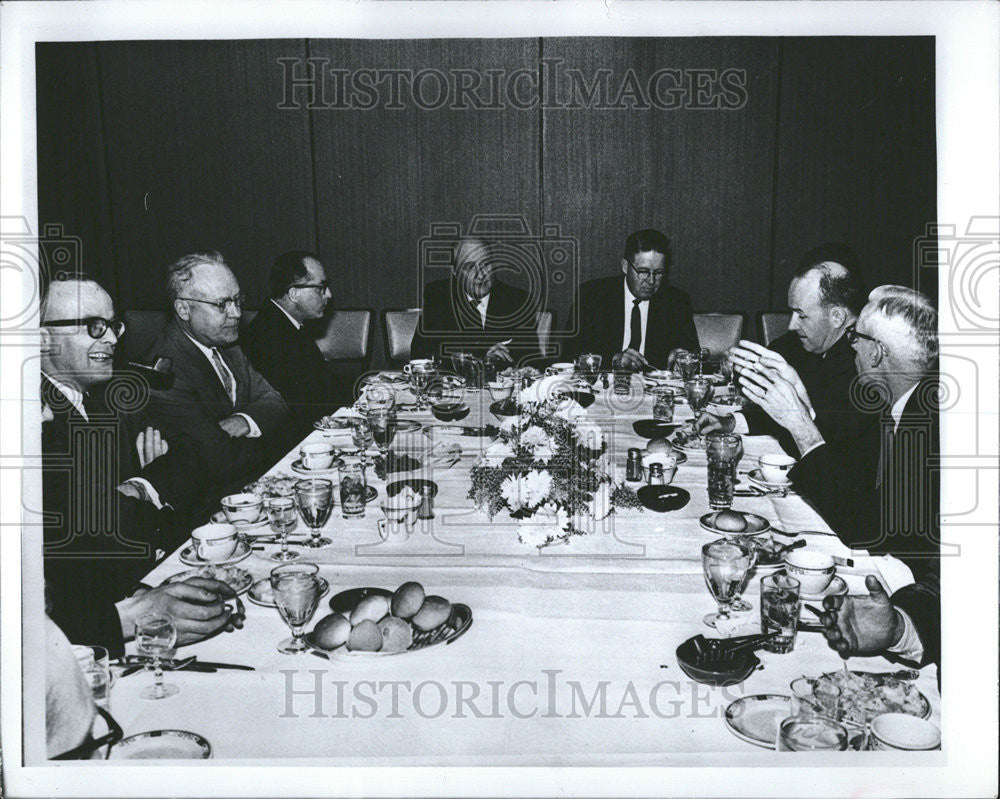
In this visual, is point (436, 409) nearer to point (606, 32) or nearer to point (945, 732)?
point (606, 32)

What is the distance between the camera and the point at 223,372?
1.94 m

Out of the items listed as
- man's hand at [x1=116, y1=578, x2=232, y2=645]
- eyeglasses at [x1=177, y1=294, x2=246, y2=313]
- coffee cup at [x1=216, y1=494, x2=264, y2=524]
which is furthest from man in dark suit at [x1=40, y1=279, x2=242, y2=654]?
eyeglasses at [x1=177, y1=294, x2=246, y2=313]

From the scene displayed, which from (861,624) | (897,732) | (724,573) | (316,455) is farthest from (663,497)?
(316,455)

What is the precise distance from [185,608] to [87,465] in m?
0.61

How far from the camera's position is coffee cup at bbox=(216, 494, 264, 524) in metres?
1.48

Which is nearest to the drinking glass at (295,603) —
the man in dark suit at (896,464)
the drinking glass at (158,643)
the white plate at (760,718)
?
the drinking glass at (158,643)

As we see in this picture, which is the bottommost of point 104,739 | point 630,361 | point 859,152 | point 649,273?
point 104,739

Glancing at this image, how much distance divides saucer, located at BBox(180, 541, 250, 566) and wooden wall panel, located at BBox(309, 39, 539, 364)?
2.96 feet

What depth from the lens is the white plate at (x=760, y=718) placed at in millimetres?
1101

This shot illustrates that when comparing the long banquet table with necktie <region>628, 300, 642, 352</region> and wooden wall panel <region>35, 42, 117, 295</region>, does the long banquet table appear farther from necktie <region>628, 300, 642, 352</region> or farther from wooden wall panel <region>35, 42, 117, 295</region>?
necktie <region>628, 300, 642, 352</region>

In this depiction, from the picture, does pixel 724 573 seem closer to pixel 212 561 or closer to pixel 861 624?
pixel 861 624

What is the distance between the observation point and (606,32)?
4.99 feet

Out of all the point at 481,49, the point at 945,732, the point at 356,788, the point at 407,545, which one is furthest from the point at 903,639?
the point at 481,49

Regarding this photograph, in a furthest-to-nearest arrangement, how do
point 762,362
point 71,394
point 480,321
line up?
point 480,321, point 762,362, point 71,394
